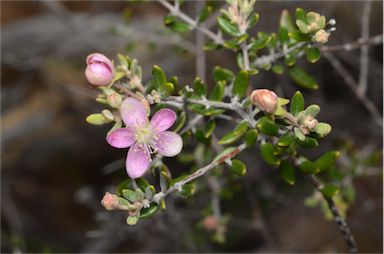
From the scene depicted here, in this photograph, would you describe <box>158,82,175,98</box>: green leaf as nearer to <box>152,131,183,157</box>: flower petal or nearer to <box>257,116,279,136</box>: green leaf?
<box>152,131,183,157</box>: flower petal

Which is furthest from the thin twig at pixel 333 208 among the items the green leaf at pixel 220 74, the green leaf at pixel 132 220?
the green leaf at pixel 132 220

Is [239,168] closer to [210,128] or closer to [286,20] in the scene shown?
[210,128]

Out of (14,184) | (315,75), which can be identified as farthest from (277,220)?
(14,184)

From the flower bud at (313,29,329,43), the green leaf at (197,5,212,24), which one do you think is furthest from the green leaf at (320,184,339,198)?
the green leaf at (197,5,212,24)

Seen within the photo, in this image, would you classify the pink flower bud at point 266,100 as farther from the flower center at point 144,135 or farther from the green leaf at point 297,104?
the flower center at point 144,135

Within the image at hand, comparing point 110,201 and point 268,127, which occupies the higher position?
point 268,127

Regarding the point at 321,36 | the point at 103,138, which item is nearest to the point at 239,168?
the point at 321,36
